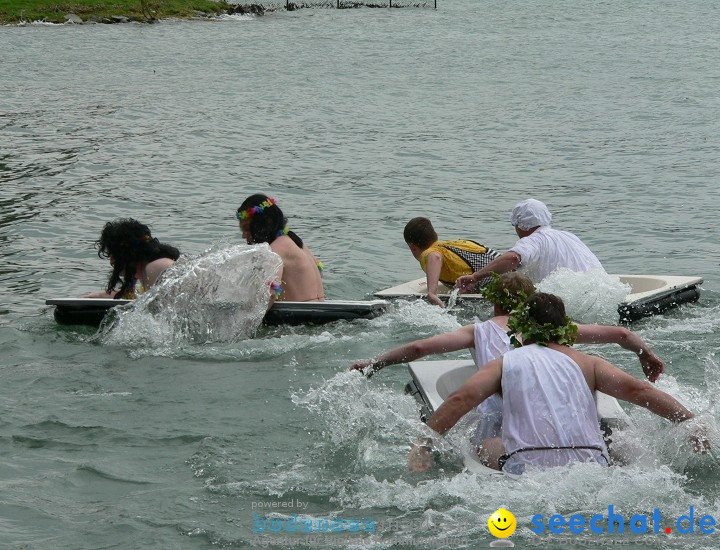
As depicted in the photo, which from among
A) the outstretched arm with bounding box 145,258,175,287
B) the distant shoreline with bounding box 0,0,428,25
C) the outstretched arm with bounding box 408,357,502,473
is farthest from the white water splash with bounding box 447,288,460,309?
the distant shoreline with bounding box 0,0,428,25

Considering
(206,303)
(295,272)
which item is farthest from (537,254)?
(206,303)

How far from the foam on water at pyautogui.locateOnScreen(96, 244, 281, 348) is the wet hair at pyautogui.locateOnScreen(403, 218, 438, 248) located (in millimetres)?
1501

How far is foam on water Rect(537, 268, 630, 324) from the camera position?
33.0 ft

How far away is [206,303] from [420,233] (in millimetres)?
2183

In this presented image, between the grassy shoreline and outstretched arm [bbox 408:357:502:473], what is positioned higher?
the grassy shoreline

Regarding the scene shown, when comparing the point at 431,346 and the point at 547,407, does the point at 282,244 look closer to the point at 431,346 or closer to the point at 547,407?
the point at 431,346

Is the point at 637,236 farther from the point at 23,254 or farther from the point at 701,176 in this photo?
the point at 23,254

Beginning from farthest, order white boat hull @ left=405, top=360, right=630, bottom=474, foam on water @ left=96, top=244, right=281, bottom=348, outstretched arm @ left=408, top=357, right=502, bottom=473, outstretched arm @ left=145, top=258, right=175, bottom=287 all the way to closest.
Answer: outstretched arm @ left=145, top=258, right=175, bottom=287 → foam on water @ left=96, top=244, right=281, bottom=348 → white boat hull @ left=405, top=360, right=630, bottom=474 → outstretched arm @ left=408, top=357, right=502, bottom=473

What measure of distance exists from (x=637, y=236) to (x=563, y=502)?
9514mm

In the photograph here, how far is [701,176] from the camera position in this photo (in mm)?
18953

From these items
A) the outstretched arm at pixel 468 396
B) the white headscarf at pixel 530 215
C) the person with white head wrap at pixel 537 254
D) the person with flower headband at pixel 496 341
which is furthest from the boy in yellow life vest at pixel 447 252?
the outstretched arm at pixel 468 396

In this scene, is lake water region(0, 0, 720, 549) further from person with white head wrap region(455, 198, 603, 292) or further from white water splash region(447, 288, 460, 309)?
person with white head wrap region(455, 198, 603, 292)

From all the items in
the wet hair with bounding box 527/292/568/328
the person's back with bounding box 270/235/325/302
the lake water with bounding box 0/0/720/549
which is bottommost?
the lake water with bounding box 0/0/720/549

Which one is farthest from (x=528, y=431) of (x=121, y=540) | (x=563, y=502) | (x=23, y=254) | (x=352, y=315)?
(x=23, y=254)
